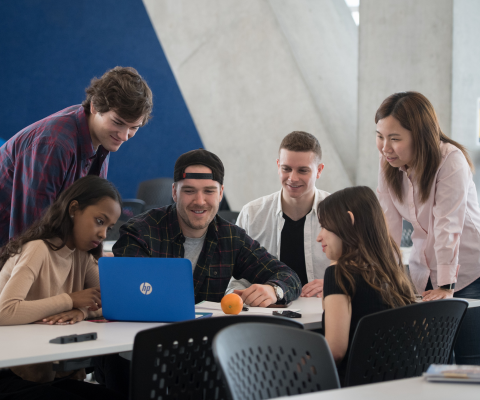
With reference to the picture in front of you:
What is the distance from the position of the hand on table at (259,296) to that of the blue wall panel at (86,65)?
5.11 metres

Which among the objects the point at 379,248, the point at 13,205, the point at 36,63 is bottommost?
the point at 379,248

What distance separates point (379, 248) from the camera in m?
1.87

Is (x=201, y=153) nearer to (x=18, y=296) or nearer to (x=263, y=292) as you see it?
(x=263, y=292)

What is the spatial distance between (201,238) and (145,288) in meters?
0.72

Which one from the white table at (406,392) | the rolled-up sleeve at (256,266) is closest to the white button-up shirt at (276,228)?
the rolled-up sleeve at (256,266)

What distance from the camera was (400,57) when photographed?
4.78m

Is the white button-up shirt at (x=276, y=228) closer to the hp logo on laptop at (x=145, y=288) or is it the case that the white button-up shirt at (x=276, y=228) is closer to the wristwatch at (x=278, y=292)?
the wristwatch at (x=278, y=292)

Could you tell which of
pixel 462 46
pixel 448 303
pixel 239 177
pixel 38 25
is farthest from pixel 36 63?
pixel 448 303

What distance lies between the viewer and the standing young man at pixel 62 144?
2.19 meters

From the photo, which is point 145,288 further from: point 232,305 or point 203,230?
point 203,230

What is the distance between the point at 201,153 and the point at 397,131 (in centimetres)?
88

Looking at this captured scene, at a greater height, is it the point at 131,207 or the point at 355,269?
the point at 131,207

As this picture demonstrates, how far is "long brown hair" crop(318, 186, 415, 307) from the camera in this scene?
178 centimetres

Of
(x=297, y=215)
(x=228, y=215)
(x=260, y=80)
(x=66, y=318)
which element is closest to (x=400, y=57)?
(x=260, y=80)
